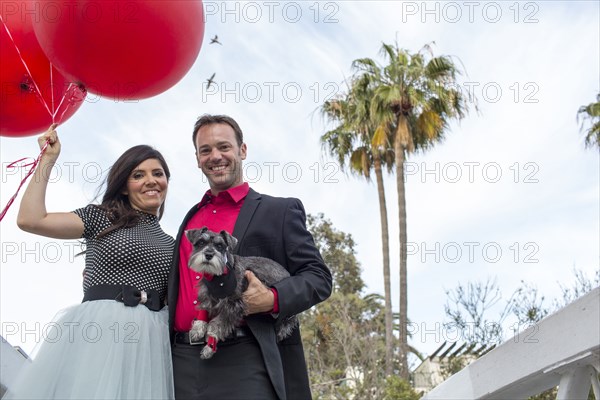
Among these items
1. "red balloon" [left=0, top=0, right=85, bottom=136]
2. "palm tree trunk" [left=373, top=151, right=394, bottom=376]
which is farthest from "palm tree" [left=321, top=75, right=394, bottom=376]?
"red balloon" [left=0, top=0, right=85, bottom=136]

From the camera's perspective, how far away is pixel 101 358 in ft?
9.90

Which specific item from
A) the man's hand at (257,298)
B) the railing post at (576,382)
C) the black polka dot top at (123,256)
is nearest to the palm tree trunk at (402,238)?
the black polka dot top at (123,256)

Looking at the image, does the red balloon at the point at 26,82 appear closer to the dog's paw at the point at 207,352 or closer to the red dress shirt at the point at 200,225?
the red dress shirt at the point at 200,225

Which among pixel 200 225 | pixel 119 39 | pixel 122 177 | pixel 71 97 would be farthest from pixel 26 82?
pixel 200 225

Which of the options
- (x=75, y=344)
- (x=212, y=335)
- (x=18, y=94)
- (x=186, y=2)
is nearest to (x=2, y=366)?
(x=75, y=344)

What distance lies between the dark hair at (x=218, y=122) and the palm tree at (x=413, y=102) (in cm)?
1528

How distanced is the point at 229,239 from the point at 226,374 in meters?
0.59

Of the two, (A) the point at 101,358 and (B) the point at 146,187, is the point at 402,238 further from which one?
(A) the point at 101,358

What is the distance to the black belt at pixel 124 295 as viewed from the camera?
3.23 m

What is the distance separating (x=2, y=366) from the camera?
323cm

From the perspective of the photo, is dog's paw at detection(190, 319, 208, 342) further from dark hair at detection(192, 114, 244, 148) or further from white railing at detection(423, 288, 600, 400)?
white railing at detection(423, 288, 600, 400)

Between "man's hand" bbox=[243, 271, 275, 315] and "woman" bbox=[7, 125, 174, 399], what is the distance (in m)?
0.49

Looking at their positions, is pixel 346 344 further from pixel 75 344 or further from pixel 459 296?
pixel 75 344

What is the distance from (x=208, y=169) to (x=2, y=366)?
1339mm
